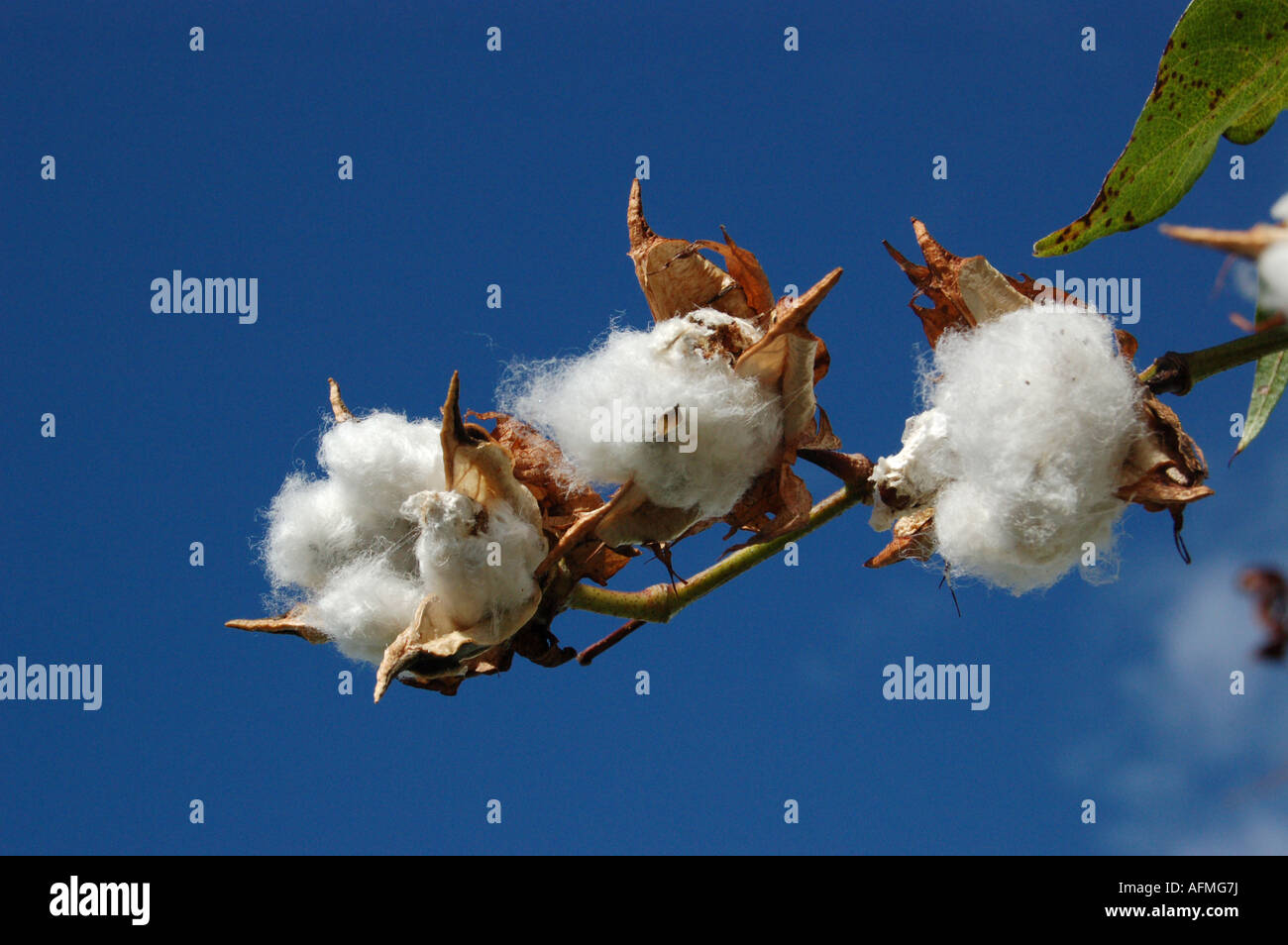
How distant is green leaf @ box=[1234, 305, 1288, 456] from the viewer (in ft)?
6.34

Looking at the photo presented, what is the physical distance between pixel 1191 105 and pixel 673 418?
0.97 metres

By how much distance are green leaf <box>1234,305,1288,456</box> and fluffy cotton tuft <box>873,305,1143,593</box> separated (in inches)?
18.2

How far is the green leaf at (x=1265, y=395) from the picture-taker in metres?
1.93

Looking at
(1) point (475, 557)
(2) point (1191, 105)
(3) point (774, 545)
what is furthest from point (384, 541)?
(2) point (1191, 105)

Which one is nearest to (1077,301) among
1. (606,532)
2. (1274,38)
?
(1274,38)

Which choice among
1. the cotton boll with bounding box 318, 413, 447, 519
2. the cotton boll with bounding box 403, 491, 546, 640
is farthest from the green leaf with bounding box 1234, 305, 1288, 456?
the cotton boll with bounding box 318, 413, 447, 519

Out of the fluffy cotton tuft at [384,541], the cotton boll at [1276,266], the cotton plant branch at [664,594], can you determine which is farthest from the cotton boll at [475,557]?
the cotton boll at [1276,266]

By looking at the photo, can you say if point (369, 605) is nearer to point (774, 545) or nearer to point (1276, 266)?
point (774, 545)

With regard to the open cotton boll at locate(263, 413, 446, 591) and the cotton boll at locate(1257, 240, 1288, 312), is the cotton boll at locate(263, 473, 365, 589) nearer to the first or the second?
the open cotton boll at locate(263, 413, 446, 591)

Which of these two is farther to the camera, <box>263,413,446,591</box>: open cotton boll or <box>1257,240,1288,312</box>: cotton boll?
<box>263,413,446,591</box>: open cotton boll

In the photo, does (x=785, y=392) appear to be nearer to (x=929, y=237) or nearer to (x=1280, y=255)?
(x=929, y=237)

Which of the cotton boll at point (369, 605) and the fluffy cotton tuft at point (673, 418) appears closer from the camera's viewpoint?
the fluffy cotton tuft at point (673, 418)

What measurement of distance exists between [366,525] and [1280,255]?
4.31 feet

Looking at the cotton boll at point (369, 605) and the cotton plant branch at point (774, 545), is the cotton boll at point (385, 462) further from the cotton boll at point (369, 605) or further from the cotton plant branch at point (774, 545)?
the cotton plant branch at point (774, 545)
